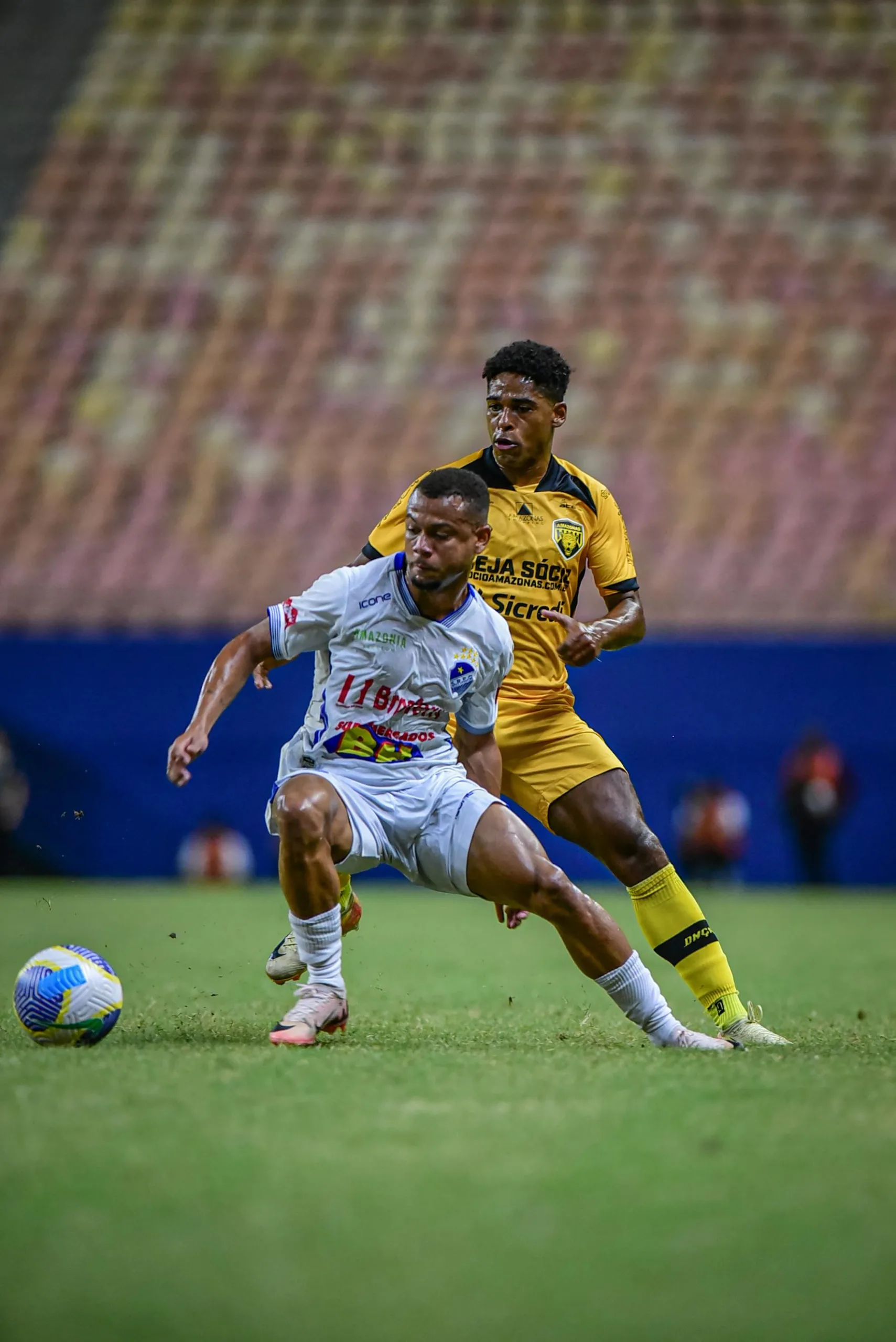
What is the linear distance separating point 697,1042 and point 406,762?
1.37 meters

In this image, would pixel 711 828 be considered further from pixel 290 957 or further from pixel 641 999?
pixel 641 999

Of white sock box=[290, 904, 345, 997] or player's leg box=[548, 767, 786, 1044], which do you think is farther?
player's leg box=[548, 767, 786, 1044]

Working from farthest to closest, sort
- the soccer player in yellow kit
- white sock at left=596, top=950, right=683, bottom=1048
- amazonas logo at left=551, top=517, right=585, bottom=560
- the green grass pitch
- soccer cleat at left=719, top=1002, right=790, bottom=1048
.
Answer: amazonas logo at left=551, top=517, right=585, bottom=560, the soccer player in yellow kit, soccer cleat at left=719, top=1002, right=790, bottom=1048, white sock at left=596, top=950, right=683, bottom=1048, the green grass pitch

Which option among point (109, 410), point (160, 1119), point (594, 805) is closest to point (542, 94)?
point (109, 410)

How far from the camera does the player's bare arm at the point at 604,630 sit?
230 inches

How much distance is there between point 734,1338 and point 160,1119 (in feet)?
5.93

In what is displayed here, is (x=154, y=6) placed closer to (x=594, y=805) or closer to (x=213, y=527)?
(x=213, y=527)

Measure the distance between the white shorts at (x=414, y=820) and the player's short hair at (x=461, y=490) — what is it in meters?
0.92

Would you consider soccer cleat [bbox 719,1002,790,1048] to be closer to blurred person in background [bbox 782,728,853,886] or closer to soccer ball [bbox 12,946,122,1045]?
soccer ball [bbox 12,946,122,1045]

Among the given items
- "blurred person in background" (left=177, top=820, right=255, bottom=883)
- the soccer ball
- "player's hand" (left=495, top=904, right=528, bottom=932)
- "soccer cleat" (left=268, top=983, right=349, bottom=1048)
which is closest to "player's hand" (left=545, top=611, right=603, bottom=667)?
"player's hand" (left=495, top=904, right=528, bottom=932)

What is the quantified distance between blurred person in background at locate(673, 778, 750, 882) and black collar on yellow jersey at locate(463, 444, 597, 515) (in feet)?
36.8

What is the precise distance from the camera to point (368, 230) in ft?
75.8

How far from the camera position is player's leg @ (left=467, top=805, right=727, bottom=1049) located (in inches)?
219

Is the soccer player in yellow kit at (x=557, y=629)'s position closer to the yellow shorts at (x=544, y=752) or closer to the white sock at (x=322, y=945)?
the yellow shorts at (x=544, y=752)
